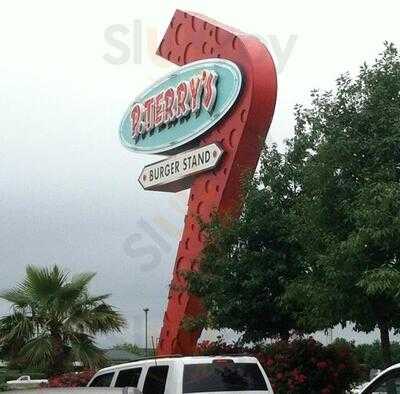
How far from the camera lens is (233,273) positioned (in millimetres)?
19438

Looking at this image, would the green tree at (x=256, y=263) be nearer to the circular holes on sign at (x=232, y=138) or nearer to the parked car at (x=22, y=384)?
the circular holes on sign at (x=232, y=138)

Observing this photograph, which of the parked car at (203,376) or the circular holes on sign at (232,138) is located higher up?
the circular holes on sign at (232,138)

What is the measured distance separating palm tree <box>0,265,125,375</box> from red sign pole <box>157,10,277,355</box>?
6.98 feet

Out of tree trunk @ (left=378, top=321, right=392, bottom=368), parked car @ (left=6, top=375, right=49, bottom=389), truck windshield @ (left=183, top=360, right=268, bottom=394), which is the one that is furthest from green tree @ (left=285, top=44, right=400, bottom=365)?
parked car @ (left=6, top=375, right=49, bottom=389)

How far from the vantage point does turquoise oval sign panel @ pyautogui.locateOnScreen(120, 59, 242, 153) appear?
23.7 m

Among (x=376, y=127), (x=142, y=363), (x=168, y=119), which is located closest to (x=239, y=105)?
(x=168, y=119)

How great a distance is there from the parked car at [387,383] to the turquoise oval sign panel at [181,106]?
48.6 ft

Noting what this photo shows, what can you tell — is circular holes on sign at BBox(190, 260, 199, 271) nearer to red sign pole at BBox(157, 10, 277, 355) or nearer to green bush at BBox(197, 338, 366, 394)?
red sign pole at BBox(157, 10, 277, 355)

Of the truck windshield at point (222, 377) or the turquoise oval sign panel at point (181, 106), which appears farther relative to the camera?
the turquoise oval sign panel at point (181, 106)

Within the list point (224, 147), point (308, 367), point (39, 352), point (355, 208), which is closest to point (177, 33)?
point (224, 147)

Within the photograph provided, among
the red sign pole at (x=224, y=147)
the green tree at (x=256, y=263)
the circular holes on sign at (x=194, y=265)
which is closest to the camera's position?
the green tree at (x=256, y=263)

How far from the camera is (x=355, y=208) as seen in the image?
1491 centimetres

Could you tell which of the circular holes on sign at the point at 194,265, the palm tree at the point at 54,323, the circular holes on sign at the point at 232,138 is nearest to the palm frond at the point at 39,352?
the palm tree at the point at 54,323

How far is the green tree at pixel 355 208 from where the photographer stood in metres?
14.1
